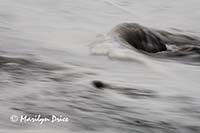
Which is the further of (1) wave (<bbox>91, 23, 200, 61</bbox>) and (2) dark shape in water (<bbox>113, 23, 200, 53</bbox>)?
(2) dark shape in water (<bbox>113, 23, 200, 53</bbox>)

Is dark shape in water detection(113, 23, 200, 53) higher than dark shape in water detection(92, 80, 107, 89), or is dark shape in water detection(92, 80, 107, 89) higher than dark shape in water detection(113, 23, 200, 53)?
dark shape in water detection(92, 80, 107, 89)

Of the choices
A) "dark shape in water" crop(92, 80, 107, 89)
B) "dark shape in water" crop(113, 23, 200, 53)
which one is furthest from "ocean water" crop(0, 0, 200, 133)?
"dark shape in water" crop(113, 23, 200, 53)

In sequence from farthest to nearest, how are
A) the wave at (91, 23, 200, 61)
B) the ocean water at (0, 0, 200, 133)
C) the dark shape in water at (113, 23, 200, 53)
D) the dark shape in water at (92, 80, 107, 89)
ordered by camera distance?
the dark shape in water at (113, 23, 200, 53)
the wave at (91, 23, 200, 61)
the dark shape in water at (92, 80, 107, 89)
the ocean water at (0, 0, 200, 133)

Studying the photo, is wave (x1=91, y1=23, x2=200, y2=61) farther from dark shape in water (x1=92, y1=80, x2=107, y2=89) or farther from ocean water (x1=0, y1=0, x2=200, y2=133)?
dark shape in water (x1=92, y1=80, x2=107, y2=89)

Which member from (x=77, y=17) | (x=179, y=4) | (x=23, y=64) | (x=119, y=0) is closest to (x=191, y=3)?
(x=179, y=4)

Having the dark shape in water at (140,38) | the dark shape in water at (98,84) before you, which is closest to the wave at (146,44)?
the dark shape in water at (140,38)

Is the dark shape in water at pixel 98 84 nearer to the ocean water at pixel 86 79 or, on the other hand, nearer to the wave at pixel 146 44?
the ocean water at pixel 86 79

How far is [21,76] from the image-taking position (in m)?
3.64

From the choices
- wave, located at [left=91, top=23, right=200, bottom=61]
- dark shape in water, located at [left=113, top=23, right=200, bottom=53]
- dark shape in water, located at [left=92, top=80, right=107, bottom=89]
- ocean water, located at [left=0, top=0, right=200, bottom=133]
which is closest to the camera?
ocean water, located at [left=0, top=0, right=200, bottom=133]

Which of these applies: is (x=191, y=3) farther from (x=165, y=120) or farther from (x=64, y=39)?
(x=165, y=120)

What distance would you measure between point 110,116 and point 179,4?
6.00 m

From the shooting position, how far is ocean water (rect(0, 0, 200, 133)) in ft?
9.59

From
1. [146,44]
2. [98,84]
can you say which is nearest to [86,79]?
[98,84]

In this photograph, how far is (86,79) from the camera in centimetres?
372
